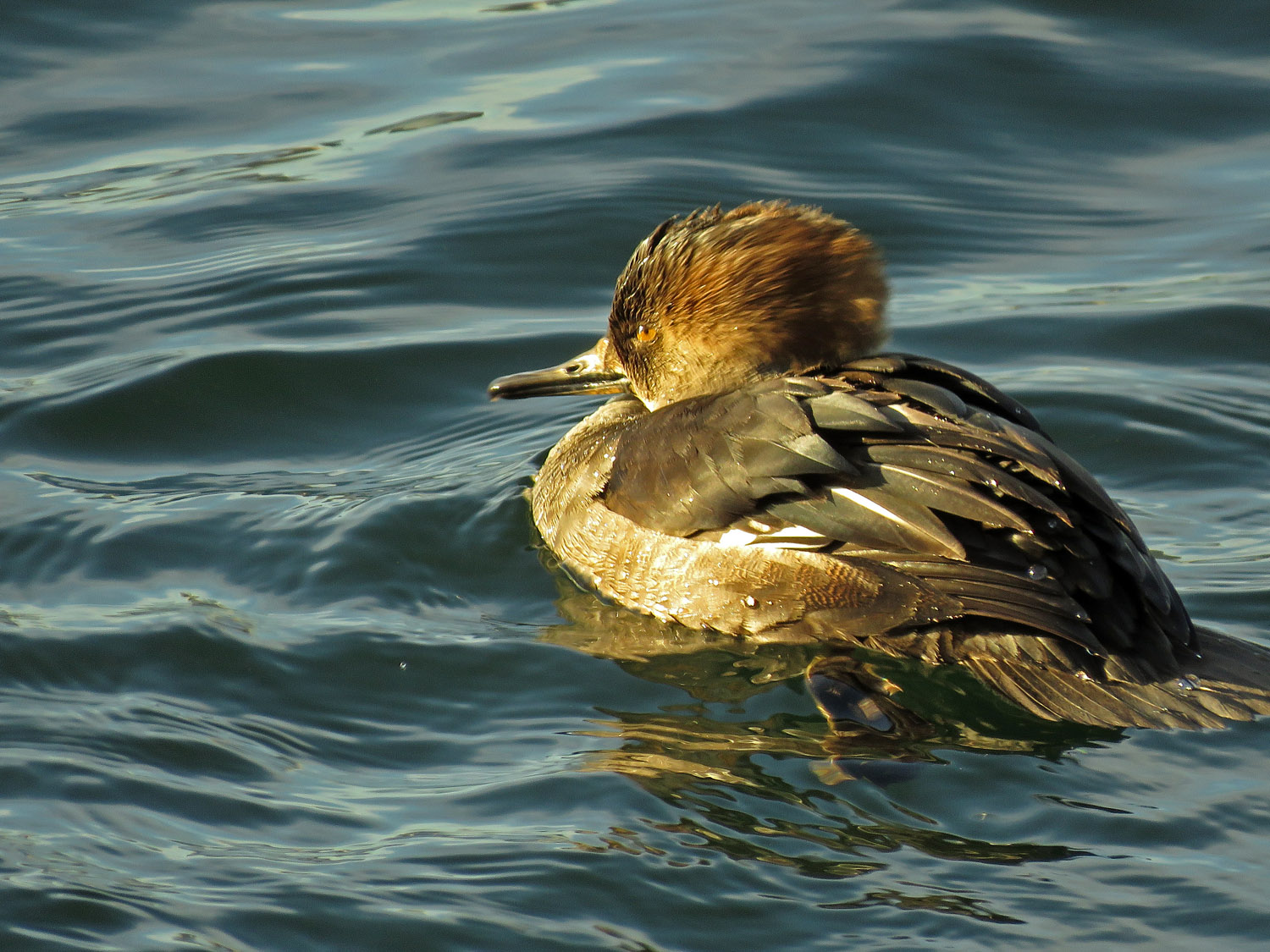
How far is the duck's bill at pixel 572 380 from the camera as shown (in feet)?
20.8

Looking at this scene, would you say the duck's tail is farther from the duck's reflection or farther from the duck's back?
the duck's reflection

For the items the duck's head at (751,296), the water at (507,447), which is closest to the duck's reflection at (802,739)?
the water at (507,447)

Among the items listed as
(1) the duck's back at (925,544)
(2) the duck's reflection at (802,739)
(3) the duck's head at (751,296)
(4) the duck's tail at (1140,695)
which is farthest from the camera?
(3) the duck's head at (751,296)

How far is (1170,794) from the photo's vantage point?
418 centimetres

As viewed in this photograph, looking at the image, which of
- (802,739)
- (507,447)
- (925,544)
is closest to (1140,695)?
(925,544)

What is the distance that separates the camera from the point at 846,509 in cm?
476

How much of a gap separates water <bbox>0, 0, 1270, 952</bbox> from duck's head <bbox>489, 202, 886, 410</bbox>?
97cm

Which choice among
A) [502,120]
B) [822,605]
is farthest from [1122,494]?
[502,120]

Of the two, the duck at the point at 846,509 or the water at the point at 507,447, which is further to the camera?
the duck at the point at 846,509

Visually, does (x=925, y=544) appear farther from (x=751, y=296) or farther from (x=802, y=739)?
(x=751, y=296)

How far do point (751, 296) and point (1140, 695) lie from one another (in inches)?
73.9

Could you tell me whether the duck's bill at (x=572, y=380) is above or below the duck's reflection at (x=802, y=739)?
above

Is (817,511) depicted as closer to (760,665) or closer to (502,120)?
(760,665)

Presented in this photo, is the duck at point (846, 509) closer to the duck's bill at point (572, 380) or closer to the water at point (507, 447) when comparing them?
the water at point (507, 447)
